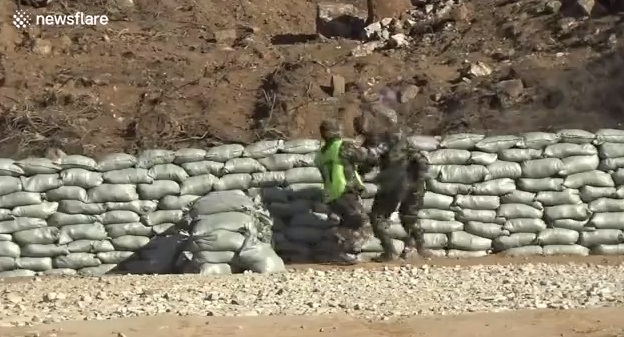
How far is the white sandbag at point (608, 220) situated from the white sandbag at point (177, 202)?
11.6ft

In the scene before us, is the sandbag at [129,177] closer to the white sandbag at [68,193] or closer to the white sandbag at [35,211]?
the white sandbag at [68,193]

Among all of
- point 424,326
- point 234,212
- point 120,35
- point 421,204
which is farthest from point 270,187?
point 120,35

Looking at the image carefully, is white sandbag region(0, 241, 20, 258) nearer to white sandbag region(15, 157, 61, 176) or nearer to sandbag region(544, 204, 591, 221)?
white sandbag region(15, 157, 61, 176)

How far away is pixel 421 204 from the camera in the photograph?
8914 mm

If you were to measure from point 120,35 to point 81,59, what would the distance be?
1.16 m

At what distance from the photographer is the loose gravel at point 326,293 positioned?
6.90 meters

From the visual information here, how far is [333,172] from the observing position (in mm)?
8648

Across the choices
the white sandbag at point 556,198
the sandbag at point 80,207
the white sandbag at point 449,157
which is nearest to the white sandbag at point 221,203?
the sandbag at point 80,207

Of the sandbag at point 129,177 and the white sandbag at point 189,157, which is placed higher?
the white sandbag at point 189,157

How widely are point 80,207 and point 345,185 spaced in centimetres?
233

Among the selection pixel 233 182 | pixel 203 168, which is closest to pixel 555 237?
pixel 233 182

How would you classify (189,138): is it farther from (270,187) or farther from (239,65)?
(270,187)

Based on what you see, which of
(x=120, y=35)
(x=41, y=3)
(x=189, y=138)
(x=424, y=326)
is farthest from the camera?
(x=41, y=3)

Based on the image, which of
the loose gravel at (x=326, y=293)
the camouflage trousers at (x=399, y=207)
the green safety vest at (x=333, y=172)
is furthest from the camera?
the camouflage trousers at (x=399, y=207)
